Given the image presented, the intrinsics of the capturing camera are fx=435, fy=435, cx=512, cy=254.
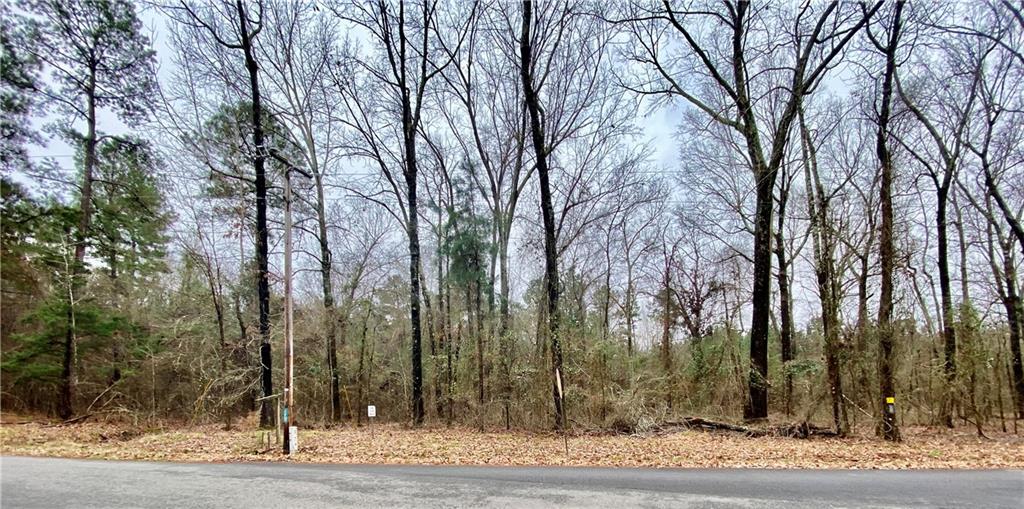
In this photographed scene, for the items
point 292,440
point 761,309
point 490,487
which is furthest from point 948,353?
point 292,440

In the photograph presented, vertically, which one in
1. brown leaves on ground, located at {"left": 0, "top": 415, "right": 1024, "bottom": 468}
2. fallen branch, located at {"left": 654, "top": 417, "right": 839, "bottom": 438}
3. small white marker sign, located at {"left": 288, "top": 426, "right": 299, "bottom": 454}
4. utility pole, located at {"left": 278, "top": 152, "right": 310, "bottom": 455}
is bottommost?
fallen branch, located at {"left": 654, "top": 417, "right": 839, "bottom": 438}

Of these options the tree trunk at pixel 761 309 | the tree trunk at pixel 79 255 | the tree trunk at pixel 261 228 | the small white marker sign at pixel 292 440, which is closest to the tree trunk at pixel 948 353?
the tree trunk at pixel 761 309

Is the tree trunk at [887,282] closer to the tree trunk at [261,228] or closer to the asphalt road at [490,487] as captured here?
the asphalt road at [490,487]

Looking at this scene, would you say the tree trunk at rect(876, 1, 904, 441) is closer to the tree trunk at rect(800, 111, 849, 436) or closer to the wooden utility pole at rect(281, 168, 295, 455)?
the tree trunk at rect(800, 111, 849, 436)

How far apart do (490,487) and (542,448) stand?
4248 mm

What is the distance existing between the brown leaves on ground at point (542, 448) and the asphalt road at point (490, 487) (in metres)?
0.96

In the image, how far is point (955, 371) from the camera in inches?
457

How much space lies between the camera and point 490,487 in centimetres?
613

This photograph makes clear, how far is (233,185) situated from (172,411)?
31.6 feet

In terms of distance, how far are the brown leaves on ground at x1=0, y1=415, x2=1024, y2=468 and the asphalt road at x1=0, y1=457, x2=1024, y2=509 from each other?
0.96 meters

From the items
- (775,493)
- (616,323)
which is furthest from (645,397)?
(616,323)

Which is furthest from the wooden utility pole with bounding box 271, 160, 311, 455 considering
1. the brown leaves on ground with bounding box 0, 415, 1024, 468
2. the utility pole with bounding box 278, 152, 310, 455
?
the brown leaves on ground with bounding box 0, 415, 1024, 468

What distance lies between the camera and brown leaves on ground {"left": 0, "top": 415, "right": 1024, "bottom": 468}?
322 inches

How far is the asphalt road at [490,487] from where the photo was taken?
540 centimetres
